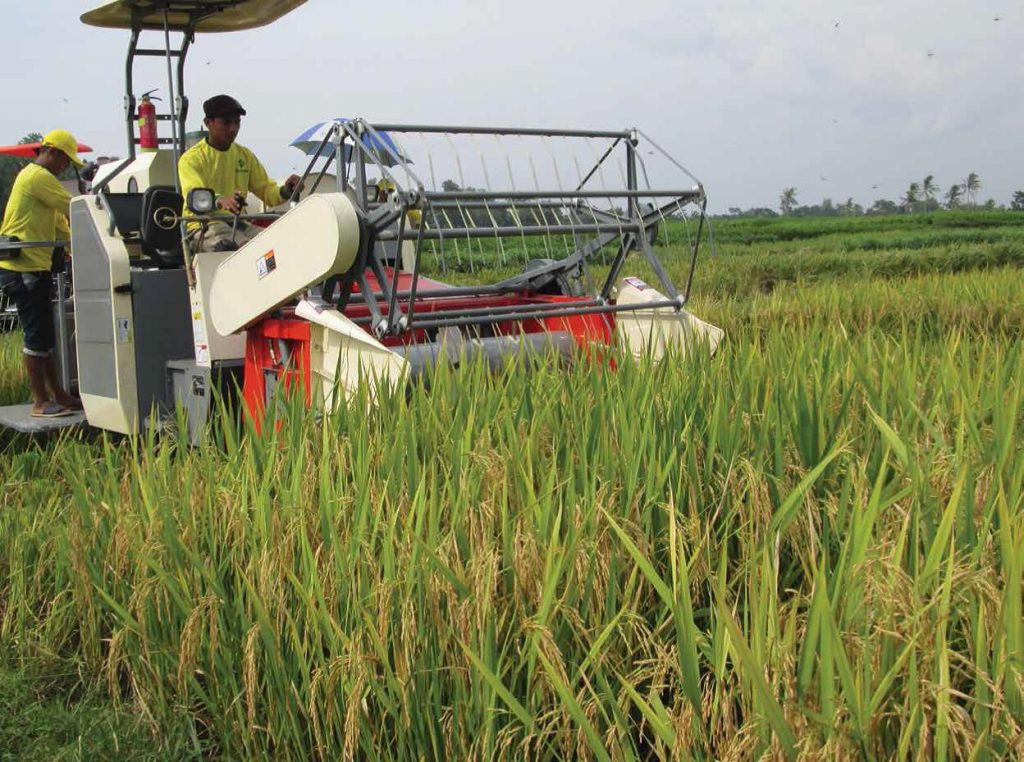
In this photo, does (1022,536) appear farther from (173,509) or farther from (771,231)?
Answer: (771,231)

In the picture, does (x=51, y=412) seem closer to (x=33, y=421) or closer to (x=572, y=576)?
(x=33, y=421)

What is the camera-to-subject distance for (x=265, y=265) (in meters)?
4.72

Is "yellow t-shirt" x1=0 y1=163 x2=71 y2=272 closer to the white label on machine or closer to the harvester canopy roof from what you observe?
the harvester canopy roof

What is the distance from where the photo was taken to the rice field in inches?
65.4

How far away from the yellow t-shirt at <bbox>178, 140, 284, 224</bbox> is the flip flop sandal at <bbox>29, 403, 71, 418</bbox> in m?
1.45

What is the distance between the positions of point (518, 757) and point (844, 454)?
47.0 inches

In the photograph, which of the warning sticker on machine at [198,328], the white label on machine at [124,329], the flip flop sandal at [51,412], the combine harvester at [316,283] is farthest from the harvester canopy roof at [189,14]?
the flip flop sandal at [51,412]

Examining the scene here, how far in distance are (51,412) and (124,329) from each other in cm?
99

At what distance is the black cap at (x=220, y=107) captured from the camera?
5695mm

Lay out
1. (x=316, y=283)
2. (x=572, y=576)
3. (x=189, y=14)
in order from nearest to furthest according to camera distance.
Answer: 1. (x=572, y=576)
2. (x=316, y=283)
3. (x=189, y=14)

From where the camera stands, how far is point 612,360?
446 cm

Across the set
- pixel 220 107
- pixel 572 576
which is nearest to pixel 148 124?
pixel 220 107

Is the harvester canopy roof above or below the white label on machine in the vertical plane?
above

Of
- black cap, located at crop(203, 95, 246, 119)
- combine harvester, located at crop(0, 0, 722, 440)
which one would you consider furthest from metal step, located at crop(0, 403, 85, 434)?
black cap, located at crop(203, 95, 246, 119)
